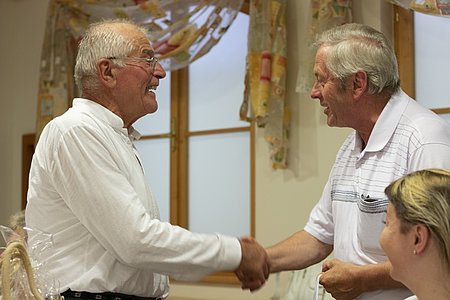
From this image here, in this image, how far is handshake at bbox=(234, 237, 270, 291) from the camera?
2420 mm

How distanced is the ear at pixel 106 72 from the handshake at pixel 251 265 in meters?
0.63

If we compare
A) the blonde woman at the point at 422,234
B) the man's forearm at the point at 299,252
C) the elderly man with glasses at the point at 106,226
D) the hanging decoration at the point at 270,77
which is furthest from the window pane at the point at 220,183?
the blonde woman at the point at 422,234

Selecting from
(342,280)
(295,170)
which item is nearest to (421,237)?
(342,280)

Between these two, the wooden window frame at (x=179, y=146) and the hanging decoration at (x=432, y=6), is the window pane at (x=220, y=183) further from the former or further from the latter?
the hanging decoration at (x=432, y=6)

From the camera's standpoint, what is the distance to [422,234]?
194cm

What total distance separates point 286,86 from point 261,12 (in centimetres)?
45

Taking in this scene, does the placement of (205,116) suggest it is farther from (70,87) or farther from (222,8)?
(70,87)

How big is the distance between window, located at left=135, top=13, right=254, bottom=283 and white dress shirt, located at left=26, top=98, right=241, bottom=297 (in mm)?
2844

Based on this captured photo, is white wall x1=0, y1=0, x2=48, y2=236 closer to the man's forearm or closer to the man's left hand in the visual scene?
the man's forearm

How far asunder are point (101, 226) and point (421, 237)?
33.9 inches

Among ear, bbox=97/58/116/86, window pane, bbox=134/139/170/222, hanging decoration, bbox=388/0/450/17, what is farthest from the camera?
window pane, bbox=134/139/170/222

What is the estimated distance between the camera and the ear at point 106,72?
256 centimetres

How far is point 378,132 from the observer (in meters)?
2.52

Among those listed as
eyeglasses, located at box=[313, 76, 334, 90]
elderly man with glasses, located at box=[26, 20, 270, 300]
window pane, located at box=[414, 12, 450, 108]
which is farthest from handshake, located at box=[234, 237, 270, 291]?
window pane, located at box=[414, 12, 450, 108]
